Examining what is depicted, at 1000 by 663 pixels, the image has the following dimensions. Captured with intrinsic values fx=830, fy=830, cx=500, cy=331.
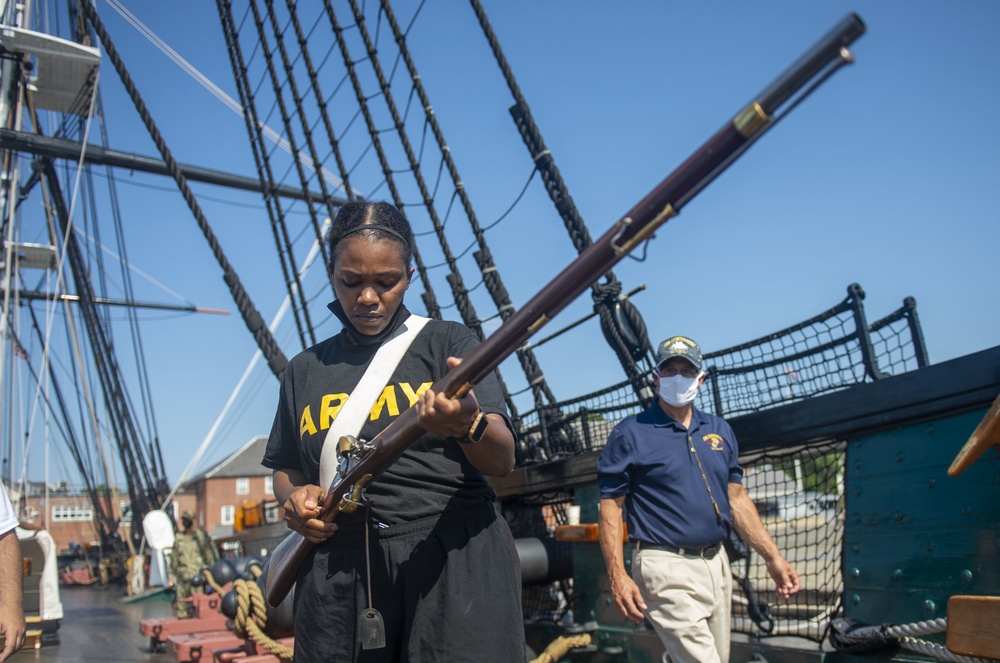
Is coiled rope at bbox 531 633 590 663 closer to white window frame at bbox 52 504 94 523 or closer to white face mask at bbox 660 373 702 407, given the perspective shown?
white face mask at bbox 660 373 702 407

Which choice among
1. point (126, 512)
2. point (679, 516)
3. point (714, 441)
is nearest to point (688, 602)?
point (679, 516)

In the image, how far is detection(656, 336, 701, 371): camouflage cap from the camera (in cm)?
327

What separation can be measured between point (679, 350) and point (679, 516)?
2.13 ft

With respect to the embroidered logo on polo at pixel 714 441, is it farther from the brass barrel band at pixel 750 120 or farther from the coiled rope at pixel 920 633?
the brass barrel band at pixel 750 120

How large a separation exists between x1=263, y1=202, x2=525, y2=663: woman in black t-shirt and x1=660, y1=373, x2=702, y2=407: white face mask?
1.46 metres

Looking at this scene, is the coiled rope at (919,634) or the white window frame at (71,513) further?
the white window frame at (71,513)

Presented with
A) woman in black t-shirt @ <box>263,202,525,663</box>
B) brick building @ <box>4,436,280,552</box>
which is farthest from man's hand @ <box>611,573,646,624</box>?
brick building @ <box>4,436,280,552</box>

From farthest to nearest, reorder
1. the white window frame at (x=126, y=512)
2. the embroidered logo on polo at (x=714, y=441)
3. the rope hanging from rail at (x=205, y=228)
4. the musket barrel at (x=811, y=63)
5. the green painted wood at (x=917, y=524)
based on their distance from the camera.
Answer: the white window frame at (x=126, y=512) < the rope hanging from rail at (x=205, y=228) < the embroidered logo on polo at (x=714, y=441) < the green painted wood at (x=917, y=524) < the musket barrel at (x=811, y=63)

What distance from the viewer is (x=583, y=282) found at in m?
1.43

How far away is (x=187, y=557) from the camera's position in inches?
459

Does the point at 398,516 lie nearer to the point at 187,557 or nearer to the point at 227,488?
the point at 187,557

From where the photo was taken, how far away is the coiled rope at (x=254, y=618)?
14.0ft

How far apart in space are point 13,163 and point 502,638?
17591mm

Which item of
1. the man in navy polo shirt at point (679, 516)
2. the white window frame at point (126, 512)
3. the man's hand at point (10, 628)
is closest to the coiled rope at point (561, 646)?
the man in navy polo shirt at point (679, 516)
